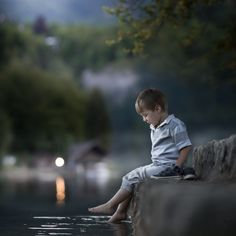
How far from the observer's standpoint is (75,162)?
30.8 metres

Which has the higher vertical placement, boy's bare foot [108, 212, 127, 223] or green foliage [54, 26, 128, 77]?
green foliage [54, 26, 128, 77]

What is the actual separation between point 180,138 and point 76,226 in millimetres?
655

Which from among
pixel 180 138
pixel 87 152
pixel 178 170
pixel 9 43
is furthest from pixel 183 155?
pixel 9 43

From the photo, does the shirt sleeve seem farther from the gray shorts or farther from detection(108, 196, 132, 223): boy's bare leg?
detection(108, 196, 132, 223): boy's bare leg

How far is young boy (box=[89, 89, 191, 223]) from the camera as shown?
377 centimetres

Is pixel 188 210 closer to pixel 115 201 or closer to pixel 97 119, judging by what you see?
pixel 115 201

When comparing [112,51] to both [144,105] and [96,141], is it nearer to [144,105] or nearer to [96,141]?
→ [96,141]

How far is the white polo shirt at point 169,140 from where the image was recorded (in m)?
3.77

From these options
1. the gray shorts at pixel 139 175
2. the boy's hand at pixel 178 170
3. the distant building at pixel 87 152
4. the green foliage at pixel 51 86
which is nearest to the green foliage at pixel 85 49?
the green foliage at pixel 51 86

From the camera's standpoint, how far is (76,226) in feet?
12.4

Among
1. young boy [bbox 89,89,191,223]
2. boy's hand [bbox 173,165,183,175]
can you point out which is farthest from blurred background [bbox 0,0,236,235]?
boy's hand [bbox 173,165,183,175]

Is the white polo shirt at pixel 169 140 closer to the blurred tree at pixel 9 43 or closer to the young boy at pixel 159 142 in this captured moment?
the young boy at pixel 159 142

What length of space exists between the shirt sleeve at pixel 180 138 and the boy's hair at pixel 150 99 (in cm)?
13

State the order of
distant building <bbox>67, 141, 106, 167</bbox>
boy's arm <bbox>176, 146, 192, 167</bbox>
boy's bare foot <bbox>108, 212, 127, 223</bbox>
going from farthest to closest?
distant building <bbox>67, 141, 106, 167</bbox>
boy's bare foot <bbox>108, 212, 127, 223</bbox>
boy's arm <bbox>176, 146, 192, 167</bbox>
